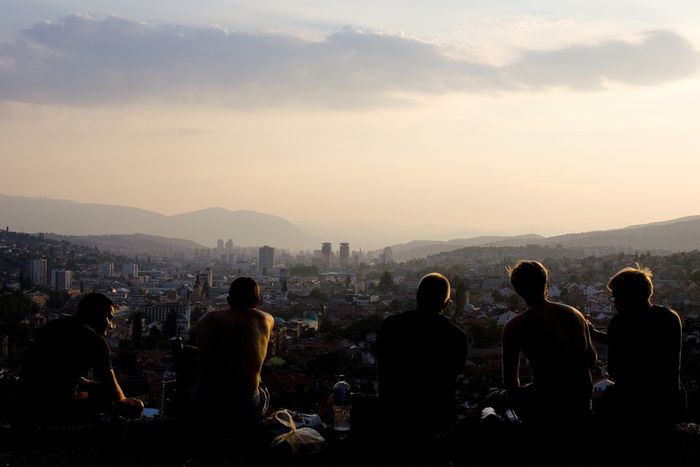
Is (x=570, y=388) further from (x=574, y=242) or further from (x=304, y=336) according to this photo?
(x=574, y=242)

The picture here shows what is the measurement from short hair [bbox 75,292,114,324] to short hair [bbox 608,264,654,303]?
264 centimetres

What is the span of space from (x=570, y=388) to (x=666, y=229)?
6082 inches

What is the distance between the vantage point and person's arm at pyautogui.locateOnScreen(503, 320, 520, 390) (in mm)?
4117

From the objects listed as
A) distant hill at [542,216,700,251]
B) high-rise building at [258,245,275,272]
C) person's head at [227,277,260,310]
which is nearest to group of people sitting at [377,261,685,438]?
person's head at [227,277,260,310]

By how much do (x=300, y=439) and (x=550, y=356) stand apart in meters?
1.30

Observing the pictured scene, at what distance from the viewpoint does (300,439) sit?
4.21m

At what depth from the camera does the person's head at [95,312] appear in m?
4.43

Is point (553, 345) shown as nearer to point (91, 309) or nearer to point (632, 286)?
point (632, 286)

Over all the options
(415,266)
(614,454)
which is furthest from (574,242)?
(614,454)

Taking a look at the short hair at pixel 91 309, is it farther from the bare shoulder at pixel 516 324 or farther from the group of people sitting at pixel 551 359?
the bare shoulder at pixel 516 324

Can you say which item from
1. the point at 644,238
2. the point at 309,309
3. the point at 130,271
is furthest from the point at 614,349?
the point at 644,238

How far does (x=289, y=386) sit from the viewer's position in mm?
15438

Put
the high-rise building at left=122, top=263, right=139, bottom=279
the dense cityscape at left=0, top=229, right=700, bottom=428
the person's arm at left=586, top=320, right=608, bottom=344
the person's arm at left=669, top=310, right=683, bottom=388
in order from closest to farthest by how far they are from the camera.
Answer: the person's arm at left=669, top=310, right=683, bottom=388 < the person's arm at left=586, top=320, right=608, bottom=344 < the dense cityscape at left=0, top=229, right=700, bottom=428 < the high-rise building at left=122, top=263, right=139, bottom=279

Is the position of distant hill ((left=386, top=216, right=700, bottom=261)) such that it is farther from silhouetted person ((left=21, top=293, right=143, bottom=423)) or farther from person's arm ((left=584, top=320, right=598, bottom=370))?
silhouetted person ((left=21, top=293, right=143, bottom=423))
